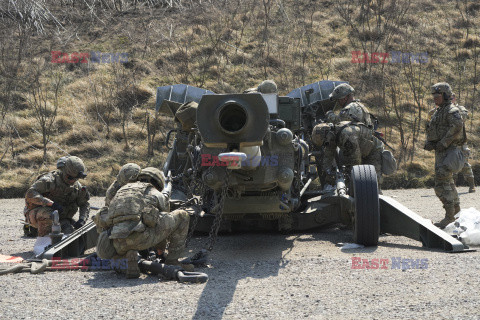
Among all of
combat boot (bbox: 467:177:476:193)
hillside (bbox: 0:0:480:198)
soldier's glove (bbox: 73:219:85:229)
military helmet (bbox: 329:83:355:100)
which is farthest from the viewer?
hillside (bbox: 0:0:480:198)

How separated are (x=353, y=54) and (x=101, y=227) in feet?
44.9

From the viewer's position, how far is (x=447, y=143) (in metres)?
8.00

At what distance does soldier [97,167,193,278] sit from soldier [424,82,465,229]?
3818mm

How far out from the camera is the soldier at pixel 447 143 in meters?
7.95

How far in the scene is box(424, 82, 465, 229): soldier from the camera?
26.1 ft

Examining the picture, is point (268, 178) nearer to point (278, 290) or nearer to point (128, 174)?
point (128, 174)

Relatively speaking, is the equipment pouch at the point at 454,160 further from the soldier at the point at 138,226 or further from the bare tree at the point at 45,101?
the bare tree at the point at 45,101

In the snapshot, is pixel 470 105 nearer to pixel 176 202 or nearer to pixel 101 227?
pixel 176 202

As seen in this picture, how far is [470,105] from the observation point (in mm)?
16031

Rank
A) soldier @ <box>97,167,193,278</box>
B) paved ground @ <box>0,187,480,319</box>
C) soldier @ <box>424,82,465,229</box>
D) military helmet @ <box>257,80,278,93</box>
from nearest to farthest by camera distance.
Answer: paved ground @ <box>0,187,480,319</box> < soldier @ <box>97,167,193,278</box> < military helmet @ <box>257,80,278,93</box> < soldier @ <box>424,82,465,229</box>
